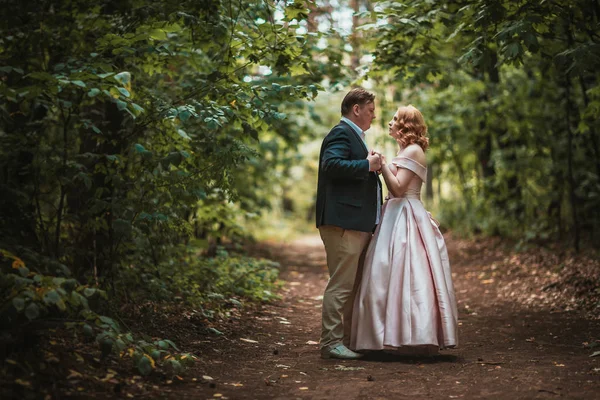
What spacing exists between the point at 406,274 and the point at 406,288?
122 millimetres

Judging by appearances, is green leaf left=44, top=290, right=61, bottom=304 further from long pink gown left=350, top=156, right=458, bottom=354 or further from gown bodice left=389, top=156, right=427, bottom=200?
gown bodice left=389, top=156, right=427, bottom=200

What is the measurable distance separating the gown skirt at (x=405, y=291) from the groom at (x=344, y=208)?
5.7 inches

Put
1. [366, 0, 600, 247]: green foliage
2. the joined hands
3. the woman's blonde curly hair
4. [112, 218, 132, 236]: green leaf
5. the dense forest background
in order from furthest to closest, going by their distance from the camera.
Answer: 1. [366, 0, 600, 247]: green foliage
2. the woman's blonde curly hair
3. the joined hands
4. [112, 218, 132, 236]: green leaf
5. the dense forest background

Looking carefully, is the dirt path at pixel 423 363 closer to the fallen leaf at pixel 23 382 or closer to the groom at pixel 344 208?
the groom at pixel 344 208

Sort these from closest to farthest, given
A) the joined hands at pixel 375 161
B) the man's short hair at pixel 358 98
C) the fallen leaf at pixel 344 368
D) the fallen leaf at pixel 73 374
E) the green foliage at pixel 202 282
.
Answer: the fallen leaf at pixel 73 374 < the fallen leaf at pixel 344 368 < the joined hands at pixel 375 161 < the man's short hair at pixel 358 98 < the green foliage at pixel 202 282

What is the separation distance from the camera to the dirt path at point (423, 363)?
425 centimetres

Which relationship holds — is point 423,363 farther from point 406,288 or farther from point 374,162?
point 374,162

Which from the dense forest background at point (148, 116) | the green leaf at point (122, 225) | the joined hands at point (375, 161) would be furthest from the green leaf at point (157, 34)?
the joined hands at point (375, 161)

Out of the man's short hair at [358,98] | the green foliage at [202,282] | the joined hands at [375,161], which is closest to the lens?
the joined hands at [375,161]

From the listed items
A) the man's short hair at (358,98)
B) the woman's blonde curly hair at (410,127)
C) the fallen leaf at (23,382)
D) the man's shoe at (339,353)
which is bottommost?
the man's shoe at (339,353)

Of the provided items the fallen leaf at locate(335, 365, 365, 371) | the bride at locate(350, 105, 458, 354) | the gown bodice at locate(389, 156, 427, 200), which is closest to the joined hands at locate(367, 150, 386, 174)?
the bride at locate(350, 105, 458, 354)

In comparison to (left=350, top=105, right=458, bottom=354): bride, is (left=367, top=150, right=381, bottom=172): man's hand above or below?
above

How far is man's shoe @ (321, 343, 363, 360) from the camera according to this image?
5.30 m

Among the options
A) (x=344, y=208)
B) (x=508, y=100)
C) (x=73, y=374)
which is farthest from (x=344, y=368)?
(x=508, y=100)
